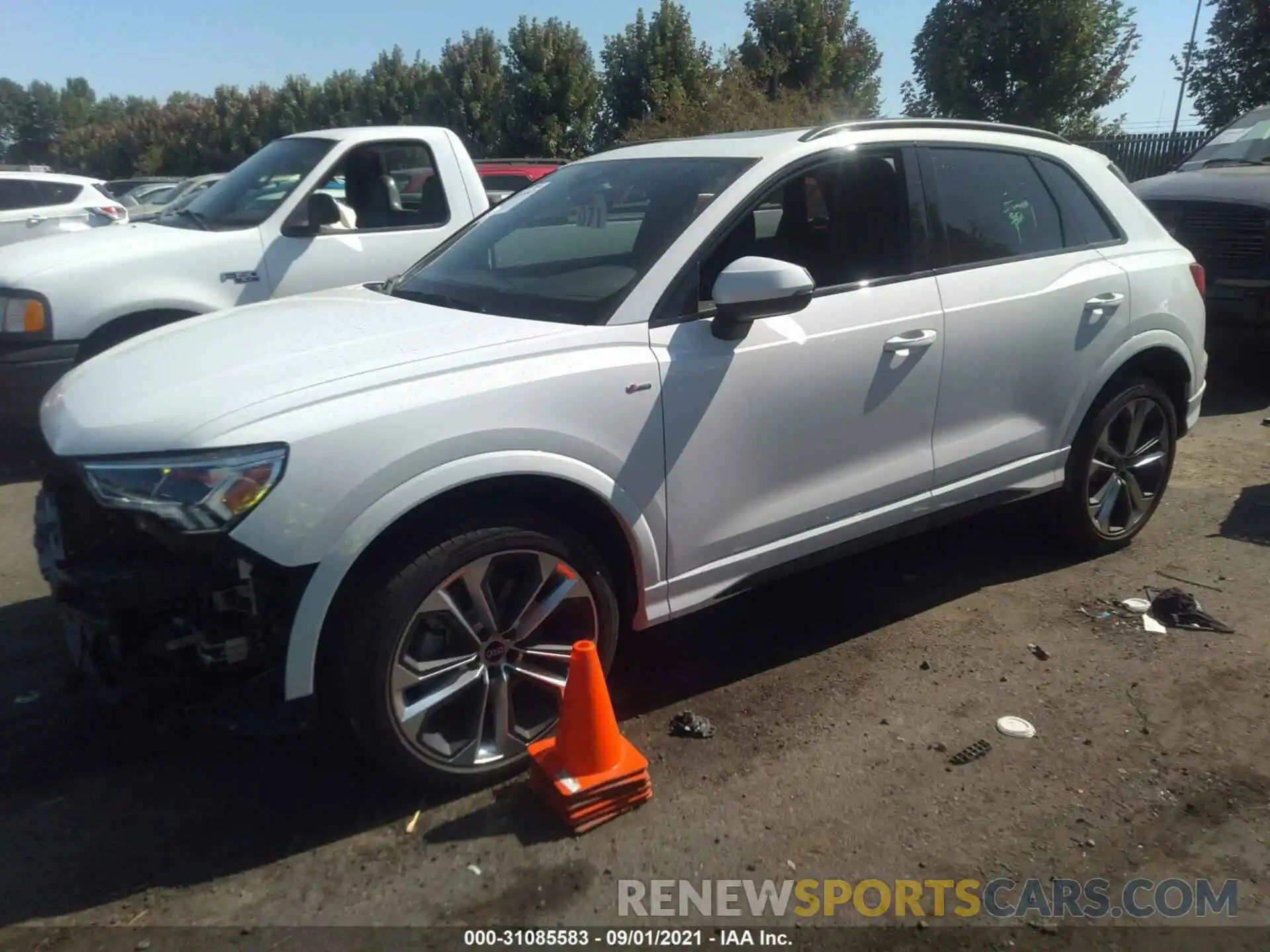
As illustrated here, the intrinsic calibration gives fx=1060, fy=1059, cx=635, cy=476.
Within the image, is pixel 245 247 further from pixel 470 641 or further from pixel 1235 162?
pixel 1235 162

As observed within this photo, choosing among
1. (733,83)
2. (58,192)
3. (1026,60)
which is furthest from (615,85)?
(58,192)

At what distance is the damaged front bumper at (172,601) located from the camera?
8.54 ft

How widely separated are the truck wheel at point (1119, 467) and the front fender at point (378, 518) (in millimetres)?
2542

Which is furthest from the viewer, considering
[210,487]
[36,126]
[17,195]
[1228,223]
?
[36,126]

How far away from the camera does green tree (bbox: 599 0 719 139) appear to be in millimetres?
28688

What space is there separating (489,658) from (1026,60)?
22.0m

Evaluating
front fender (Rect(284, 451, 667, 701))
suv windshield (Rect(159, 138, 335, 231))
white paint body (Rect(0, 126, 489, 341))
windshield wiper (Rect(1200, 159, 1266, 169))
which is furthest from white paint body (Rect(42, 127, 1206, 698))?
windshield wiper (Rect(1200, 159, 1266, 169))

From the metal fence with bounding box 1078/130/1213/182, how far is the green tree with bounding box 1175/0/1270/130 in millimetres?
2450

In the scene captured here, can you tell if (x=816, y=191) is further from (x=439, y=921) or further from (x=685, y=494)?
(x=439, y=921)

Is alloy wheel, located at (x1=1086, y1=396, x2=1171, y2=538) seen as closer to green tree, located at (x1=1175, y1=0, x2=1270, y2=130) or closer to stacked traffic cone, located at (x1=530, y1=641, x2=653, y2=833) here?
stacked traffic cone, located at (x1=530, y1=641, x2=653, y2=833)

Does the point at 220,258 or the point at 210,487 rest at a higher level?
the point at 220,258

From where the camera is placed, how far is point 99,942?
252 cm

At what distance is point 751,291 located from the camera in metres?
3.20

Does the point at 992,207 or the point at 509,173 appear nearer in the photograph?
the point at 992,207
